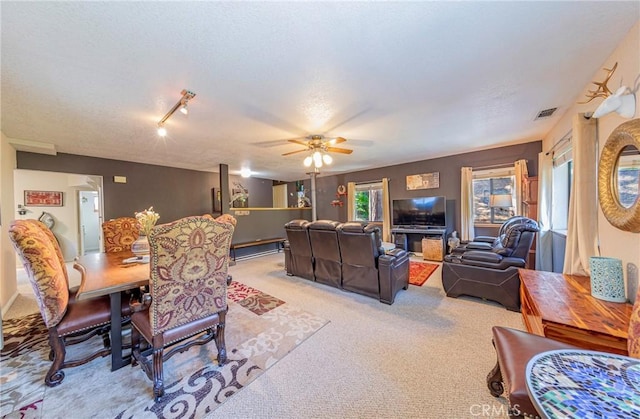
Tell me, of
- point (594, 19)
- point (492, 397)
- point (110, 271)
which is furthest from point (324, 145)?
point (492, 397)

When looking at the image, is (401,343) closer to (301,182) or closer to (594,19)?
(594,19)

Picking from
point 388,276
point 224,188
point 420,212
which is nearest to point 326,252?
point 388,276

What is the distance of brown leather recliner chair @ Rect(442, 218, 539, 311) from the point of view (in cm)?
266

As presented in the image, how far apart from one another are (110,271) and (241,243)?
3949 mm

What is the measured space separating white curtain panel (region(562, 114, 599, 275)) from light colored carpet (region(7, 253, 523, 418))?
916 millimetres

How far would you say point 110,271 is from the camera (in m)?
1.95

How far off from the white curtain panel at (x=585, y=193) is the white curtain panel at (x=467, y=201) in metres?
2.99

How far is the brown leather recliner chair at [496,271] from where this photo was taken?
2664 mm

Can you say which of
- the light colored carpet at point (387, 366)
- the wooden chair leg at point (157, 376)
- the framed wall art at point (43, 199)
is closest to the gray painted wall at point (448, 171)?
the light colored carpet at point (387, 366)

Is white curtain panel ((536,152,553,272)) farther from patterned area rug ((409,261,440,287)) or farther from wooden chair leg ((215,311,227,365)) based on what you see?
wooden chair leg ((215,311,227,365))

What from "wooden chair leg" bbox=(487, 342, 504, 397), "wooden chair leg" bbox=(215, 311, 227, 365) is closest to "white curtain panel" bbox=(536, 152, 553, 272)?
"wooden chair leg" bbox=(487, 342, 504, 397)

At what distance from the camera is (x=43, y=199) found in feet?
18.6

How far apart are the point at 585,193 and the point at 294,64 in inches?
112

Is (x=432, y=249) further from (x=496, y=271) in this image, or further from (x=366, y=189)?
(x=366, y=189)
